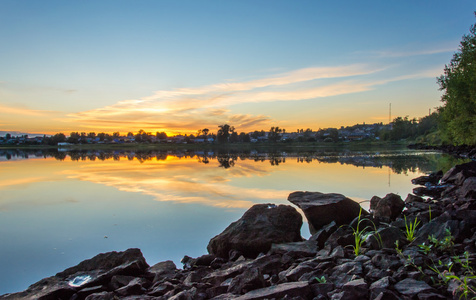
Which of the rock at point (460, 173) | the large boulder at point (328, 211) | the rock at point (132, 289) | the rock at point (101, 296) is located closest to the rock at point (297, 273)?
the rock at point (132, 289)

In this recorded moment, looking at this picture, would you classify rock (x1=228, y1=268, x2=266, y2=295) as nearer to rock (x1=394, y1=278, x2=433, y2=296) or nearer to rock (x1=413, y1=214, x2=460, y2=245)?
rock (x1=394, y1=278, x2=433, y2=296)

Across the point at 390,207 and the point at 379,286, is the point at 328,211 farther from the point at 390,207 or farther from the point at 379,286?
the point at 379,286

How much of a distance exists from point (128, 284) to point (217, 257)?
1.79 m

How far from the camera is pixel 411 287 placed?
10.2ft

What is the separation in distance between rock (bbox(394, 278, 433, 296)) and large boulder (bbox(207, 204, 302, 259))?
2.84 meters

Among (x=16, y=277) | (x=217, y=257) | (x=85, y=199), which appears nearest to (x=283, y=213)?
(x=217, y=257)

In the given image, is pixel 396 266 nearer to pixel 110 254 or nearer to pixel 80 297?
pixel 80 297

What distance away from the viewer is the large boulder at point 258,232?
5.84 metres

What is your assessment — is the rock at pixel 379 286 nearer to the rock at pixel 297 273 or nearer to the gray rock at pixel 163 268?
the rock at pixel 297 273

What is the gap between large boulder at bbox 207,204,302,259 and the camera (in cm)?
584

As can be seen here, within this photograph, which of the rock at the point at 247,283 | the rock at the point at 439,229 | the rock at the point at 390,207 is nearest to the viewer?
the rock at the point at 247,283

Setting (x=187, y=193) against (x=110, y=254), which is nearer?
(x=110, y=254)

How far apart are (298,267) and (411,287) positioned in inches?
53.2

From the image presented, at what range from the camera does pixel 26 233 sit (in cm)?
743
